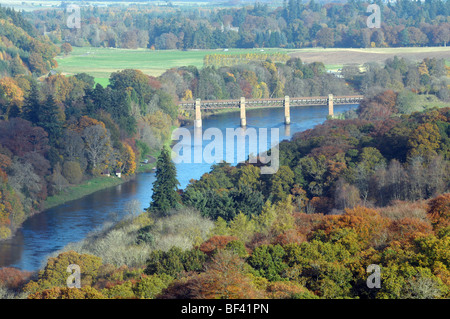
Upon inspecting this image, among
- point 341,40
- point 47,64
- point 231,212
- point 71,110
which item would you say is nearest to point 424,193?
point 231,212

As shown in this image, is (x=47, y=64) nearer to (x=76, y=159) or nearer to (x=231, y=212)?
(x=76, y=159)

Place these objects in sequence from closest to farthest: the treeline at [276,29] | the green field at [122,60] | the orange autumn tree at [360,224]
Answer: the orange autumn tree at [360,224] < the green field at [122,60] < the treeline at [276,29]

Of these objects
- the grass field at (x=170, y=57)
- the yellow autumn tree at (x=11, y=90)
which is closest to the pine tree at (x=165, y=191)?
the yellow autumn tree at (x=11, y=90)

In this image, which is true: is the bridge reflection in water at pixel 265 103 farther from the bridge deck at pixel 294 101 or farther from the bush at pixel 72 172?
the bush at pixel 72 172
